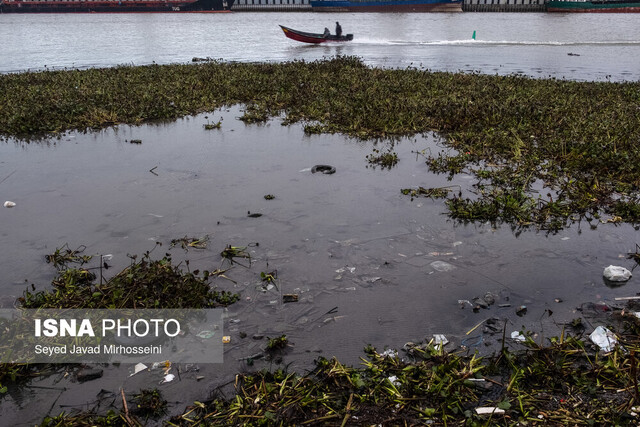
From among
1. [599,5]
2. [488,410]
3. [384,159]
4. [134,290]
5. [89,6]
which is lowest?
[488,410]

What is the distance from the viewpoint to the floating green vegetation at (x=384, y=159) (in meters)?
9.39

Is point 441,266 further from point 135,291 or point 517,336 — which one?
point 135,291

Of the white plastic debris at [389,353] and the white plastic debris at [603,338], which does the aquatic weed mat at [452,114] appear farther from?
the white plastic debris at [389,353]

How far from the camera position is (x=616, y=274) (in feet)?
16.9

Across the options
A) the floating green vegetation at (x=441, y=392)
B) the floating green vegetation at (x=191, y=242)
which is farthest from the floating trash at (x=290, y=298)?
the floating green vegetation at (x=191, y=242)

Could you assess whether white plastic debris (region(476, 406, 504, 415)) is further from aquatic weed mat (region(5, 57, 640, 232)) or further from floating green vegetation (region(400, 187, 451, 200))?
floating green vegetation (region(400, 187, 451, 200))

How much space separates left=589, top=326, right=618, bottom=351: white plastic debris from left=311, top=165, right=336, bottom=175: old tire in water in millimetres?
5565

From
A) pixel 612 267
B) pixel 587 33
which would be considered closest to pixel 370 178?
pixel 612 267

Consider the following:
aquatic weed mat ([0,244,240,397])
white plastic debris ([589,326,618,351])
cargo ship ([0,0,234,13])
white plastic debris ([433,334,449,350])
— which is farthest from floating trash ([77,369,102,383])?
cargo ship ([0,0,234,13])

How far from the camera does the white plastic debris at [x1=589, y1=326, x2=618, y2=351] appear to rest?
13.4 ft

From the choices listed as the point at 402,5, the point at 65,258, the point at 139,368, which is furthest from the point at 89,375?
the point at 402,5

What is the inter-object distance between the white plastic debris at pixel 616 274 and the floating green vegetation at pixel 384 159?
186 inches

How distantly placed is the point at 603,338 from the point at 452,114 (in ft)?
30.9

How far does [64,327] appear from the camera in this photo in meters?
4.31
